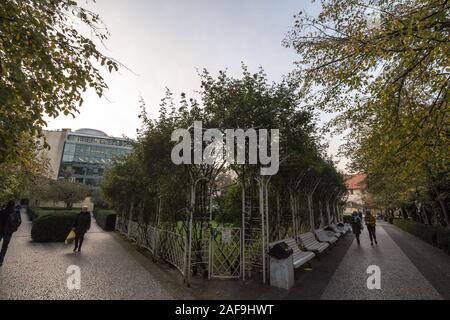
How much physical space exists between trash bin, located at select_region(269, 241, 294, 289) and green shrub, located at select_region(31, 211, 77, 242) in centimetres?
1069

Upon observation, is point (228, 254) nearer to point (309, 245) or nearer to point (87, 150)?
point (309, 245)

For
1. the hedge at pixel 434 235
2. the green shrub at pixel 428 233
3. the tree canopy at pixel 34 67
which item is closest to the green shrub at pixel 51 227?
the tree canopy at pixel 34 67

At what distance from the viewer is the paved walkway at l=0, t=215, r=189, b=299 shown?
502 centimetres

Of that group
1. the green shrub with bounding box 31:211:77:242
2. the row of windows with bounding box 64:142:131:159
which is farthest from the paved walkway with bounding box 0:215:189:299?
the row of windows with bounding box 64:142:131:159

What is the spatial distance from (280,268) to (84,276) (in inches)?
193

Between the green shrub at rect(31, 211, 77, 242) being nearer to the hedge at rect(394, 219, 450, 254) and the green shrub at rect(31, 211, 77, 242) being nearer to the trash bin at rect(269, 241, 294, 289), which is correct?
the trash bin at rect(269, 241, 294, 289)

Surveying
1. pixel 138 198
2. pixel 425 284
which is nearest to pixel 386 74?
pixel 425 284

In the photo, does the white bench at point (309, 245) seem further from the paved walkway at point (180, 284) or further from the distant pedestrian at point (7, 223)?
the distant pedestrian at point (7, 223)

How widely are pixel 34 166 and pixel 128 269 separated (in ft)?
17.2

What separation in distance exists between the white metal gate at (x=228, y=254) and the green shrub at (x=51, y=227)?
9062mm

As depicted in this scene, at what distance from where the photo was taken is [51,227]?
11680mm

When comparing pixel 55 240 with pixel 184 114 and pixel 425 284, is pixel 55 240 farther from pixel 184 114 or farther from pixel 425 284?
pixel 425 284

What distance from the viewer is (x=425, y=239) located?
14.4 m

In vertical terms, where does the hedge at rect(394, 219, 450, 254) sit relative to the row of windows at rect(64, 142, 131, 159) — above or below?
below
